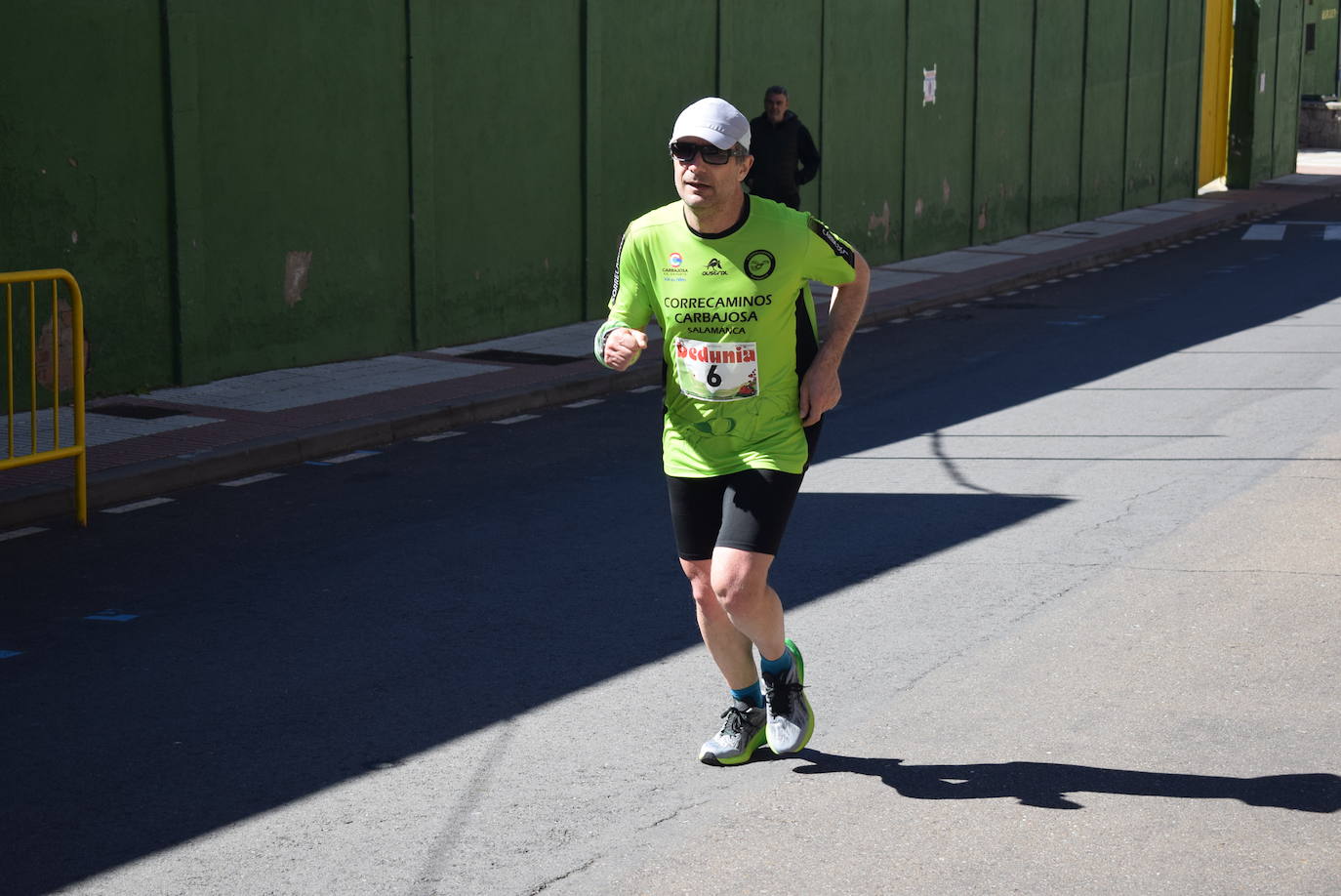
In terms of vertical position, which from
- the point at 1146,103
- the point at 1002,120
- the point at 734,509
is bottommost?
the point at 734,509

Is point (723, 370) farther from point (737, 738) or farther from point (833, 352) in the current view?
point (737, 738)

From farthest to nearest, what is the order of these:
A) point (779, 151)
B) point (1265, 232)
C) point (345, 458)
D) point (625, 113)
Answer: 1. point (1265, 232)
2. point (625, 113)
3. point (779, 151)
4. point (345, 458)

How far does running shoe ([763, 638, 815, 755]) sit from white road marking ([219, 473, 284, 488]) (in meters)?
5.17

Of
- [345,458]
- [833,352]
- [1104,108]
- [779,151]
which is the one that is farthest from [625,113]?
[1104,108]

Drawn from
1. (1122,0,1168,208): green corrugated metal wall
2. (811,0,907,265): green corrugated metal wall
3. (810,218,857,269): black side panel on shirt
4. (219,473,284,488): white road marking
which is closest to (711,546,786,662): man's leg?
(810,218,857,269): black side panel on shirt

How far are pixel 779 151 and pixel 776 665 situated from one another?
11877 millimetres

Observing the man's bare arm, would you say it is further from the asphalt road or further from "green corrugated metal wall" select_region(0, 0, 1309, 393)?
"green corrugated metal wall" select_region(0, 0, 1309, 393)

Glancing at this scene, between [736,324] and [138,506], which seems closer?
[736,324]

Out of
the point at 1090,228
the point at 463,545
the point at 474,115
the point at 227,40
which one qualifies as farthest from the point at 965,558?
the point at 1090,228

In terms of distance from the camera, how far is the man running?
17.4 ft

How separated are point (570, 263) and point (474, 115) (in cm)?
206

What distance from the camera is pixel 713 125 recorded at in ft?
16.9

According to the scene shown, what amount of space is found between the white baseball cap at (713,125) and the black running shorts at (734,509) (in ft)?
3.05

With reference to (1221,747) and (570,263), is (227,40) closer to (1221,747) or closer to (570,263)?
(570,263)
